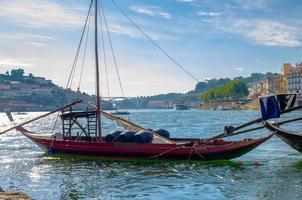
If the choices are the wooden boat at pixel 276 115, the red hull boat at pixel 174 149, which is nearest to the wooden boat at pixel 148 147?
the red hull boat at pixel 174 149

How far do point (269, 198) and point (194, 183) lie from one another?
16.0 ft

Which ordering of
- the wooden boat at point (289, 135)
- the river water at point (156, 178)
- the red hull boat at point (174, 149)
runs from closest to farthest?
the river water at point (156, 178), the wooden boat at point (289, 135), the red hull boat at point (174, 149)

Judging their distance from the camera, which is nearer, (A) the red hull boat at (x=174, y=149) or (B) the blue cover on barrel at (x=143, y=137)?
(A) the red hull boat at (x=174, y=149)

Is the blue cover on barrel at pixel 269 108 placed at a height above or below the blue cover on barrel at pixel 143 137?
above

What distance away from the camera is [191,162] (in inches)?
1246

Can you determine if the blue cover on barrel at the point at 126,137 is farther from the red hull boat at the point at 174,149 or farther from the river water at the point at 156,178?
the river water at the point at 156,178

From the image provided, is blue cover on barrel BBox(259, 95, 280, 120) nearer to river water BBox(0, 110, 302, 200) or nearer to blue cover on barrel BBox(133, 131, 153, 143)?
river water BBox(0, 110, 302, 200)

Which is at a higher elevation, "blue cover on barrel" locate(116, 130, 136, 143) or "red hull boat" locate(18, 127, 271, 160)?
"blue cover on barrel" locate(116, 130, 136, 143)

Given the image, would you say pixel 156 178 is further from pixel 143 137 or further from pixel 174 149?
pixel 143 137

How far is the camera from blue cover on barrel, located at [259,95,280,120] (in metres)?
29.7

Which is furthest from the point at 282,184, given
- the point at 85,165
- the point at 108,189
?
the point at 85,165

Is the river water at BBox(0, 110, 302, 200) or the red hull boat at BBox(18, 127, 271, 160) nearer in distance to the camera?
the river water at BBox(0, 110, 302, 200)

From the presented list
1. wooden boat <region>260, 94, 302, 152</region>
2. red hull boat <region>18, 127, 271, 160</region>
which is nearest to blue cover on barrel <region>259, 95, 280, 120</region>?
wooden boat <region>260, 94, 302, 152</region>

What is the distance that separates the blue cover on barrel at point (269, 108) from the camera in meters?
29.7
